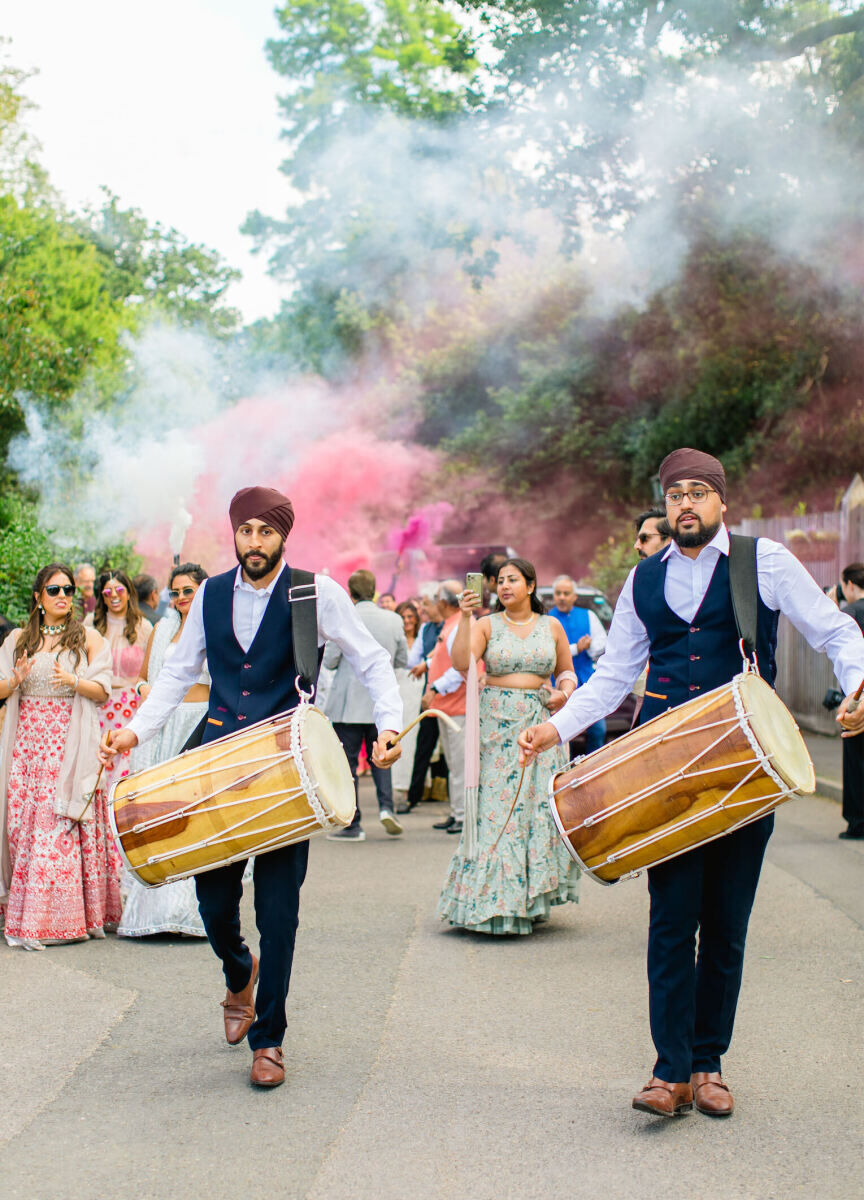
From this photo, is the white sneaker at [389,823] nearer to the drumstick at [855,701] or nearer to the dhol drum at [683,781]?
the dhol drum at [683,781]

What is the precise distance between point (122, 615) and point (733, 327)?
58.7ft

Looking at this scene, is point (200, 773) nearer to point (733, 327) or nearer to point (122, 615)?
point (122, 615)

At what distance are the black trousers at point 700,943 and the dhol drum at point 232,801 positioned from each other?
1039 mm

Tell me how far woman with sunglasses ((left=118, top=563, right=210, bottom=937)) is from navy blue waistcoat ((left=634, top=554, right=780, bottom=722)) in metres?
2.58

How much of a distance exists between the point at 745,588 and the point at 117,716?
183 inches

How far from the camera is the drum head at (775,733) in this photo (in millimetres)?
3957

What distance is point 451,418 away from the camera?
39.9 metres

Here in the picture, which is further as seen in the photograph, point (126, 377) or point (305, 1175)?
point (126, 377)

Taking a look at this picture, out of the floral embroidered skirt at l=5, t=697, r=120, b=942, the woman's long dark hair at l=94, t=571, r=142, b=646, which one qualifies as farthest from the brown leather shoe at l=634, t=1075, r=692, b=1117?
the woman's long dark hair at l=94, t=571, r=142, b=646

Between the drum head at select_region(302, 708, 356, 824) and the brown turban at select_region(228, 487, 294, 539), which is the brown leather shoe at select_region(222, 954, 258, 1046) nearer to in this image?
the drum head at select_region(302, 708, 356, 824)

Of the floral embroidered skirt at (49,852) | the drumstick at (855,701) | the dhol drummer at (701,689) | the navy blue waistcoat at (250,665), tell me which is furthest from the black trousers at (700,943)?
the floral embroidered skirt at (49,852)

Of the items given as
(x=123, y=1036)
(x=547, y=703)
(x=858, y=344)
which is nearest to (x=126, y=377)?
(x=858, y=344)

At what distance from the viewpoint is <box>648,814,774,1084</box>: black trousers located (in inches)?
163

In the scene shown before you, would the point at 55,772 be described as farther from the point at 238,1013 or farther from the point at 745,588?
the point at 745,588
